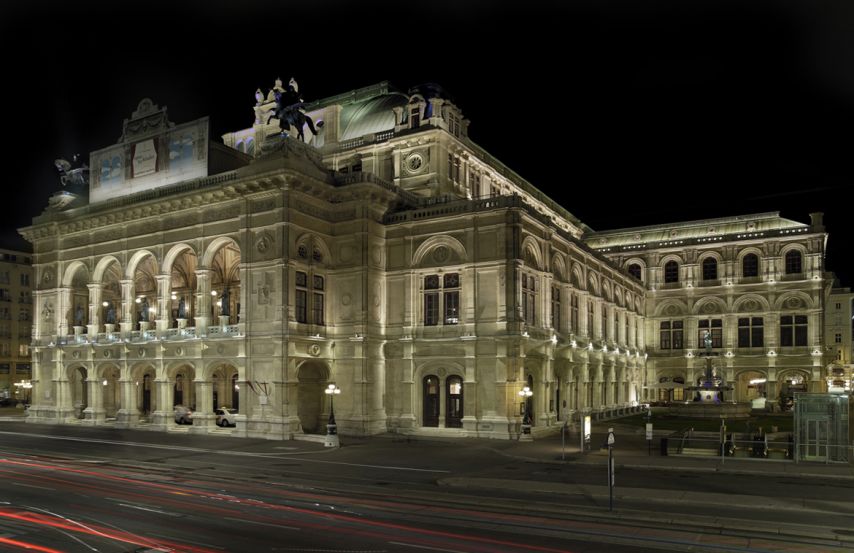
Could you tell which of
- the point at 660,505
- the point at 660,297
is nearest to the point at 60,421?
the point at 660,505

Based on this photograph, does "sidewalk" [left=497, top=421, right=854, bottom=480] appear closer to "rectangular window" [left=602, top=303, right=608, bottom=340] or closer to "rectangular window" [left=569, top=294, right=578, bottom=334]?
"rectangular window" [left=569, top=294, right=578, bottom=334]

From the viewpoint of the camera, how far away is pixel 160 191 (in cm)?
5222

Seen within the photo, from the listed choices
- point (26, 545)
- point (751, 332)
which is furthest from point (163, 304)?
point (751, 332)

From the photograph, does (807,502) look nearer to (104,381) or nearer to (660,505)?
(660,505)

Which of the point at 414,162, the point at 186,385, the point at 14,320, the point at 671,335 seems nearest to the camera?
the point at 414,162

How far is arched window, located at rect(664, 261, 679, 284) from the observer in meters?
89.1

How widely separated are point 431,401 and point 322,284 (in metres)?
10.8

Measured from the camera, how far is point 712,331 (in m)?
85.9

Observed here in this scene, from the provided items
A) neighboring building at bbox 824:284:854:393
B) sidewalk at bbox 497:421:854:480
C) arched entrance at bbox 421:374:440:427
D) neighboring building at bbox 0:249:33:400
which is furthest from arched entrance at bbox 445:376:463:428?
→ neighboring building at bbox 824:284:854:393

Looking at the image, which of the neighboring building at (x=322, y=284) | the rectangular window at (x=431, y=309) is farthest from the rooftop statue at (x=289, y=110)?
the rectangular window at (x=431, y=309)

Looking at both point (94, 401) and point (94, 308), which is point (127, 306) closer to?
point (94, 308)

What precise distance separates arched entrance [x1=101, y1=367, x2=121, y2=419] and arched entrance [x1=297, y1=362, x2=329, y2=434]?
19435mm

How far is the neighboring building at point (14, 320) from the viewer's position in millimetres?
98812

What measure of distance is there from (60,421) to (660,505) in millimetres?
50304
